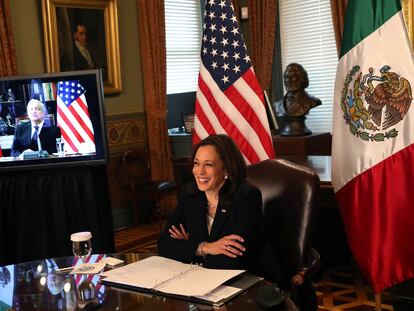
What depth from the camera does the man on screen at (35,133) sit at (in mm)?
3791

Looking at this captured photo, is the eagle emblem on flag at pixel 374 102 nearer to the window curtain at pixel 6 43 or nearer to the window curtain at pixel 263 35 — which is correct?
the window curtain at pixel 6 43

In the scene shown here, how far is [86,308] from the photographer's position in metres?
1.60

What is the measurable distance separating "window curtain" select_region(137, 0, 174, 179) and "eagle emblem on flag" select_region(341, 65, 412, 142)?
3.96m

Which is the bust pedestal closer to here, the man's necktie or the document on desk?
the man's necktie

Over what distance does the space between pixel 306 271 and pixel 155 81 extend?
180 inches

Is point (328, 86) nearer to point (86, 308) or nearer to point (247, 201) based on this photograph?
point (247, 201)

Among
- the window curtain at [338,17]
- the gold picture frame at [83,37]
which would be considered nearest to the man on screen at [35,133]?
the gold picture frame at [83,37]

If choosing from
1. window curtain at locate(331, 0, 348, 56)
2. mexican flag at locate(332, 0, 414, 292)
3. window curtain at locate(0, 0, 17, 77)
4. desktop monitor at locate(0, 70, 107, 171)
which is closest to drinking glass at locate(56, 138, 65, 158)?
desktop monitor at locate(0, 70, 107, 171)

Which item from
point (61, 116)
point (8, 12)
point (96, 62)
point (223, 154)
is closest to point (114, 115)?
point (96, 62)

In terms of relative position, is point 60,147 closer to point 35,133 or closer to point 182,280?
point 35,133

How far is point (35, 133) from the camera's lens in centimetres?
379

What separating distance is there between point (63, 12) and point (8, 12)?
2.11 feet

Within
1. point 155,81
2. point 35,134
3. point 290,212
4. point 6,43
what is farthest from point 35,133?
point 155,81

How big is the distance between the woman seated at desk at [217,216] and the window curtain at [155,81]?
13.4 feet
